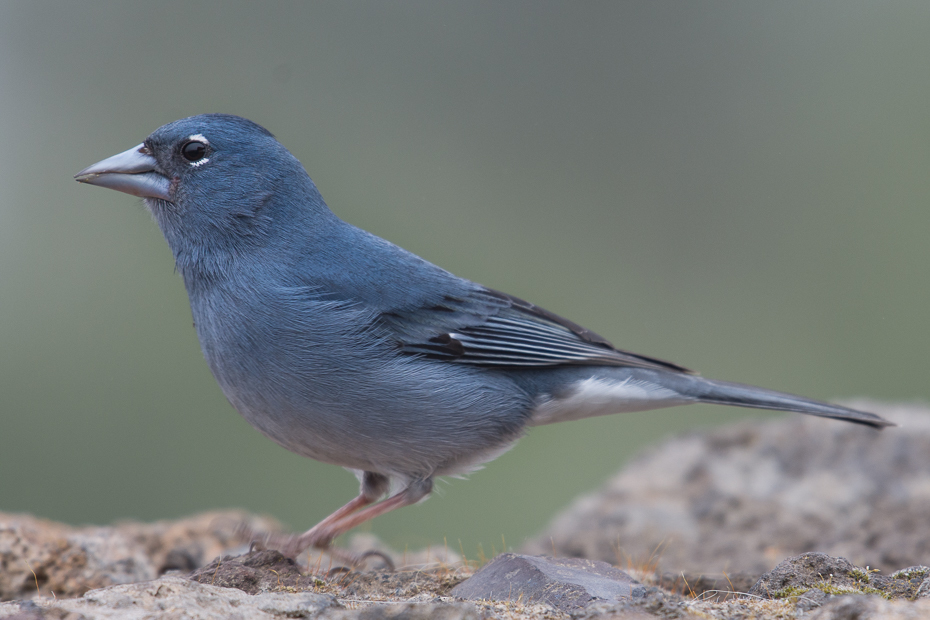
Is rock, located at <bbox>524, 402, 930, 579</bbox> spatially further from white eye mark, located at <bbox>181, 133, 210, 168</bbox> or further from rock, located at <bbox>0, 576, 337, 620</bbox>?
white eye mark, located at <bbox>181, 133, 210, 168</bbox>

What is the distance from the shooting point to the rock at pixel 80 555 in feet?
14.7

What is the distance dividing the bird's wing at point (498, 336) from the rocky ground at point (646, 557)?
4.05ft

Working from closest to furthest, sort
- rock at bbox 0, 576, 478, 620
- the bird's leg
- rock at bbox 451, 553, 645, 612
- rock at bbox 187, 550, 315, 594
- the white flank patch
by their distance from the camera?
rock at bbox 0, 576, 478, 620 < rock at bbox 451, 553, 645, 612 < rock at bbox 187, 550, 315, 594 < the bird's leg < the white flank patch

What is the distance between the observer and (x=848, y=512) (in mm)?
6387

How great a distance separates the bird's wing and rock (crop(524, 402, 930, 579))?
1314 millimetres

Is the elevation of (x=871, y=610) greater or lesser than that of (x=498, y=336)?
lesser

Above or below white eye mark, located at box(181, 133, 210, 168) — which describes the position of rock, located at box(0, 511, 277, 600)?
below

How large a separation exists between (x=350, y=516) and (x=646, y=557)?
7.90ft

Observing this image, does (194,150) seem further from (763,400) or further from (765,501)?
(765,501)

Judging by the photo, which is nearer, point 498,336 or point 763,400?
point 763,400

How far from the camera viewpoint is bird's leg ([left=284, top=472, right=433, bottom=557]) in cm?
442

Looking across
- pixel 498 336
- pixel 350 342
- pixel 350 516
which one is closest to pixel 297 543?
pixel 350 516

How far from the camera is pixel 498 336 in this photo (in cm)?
502

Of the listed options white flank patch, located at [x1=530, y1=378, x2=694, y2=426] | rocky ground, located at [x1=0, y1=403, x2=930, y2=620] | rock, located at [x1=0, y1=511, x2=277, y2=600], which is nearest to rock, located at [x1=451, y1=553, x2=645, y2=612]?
rocky ground, located at [x1=0, y1=403, x2=930, y2=620]
